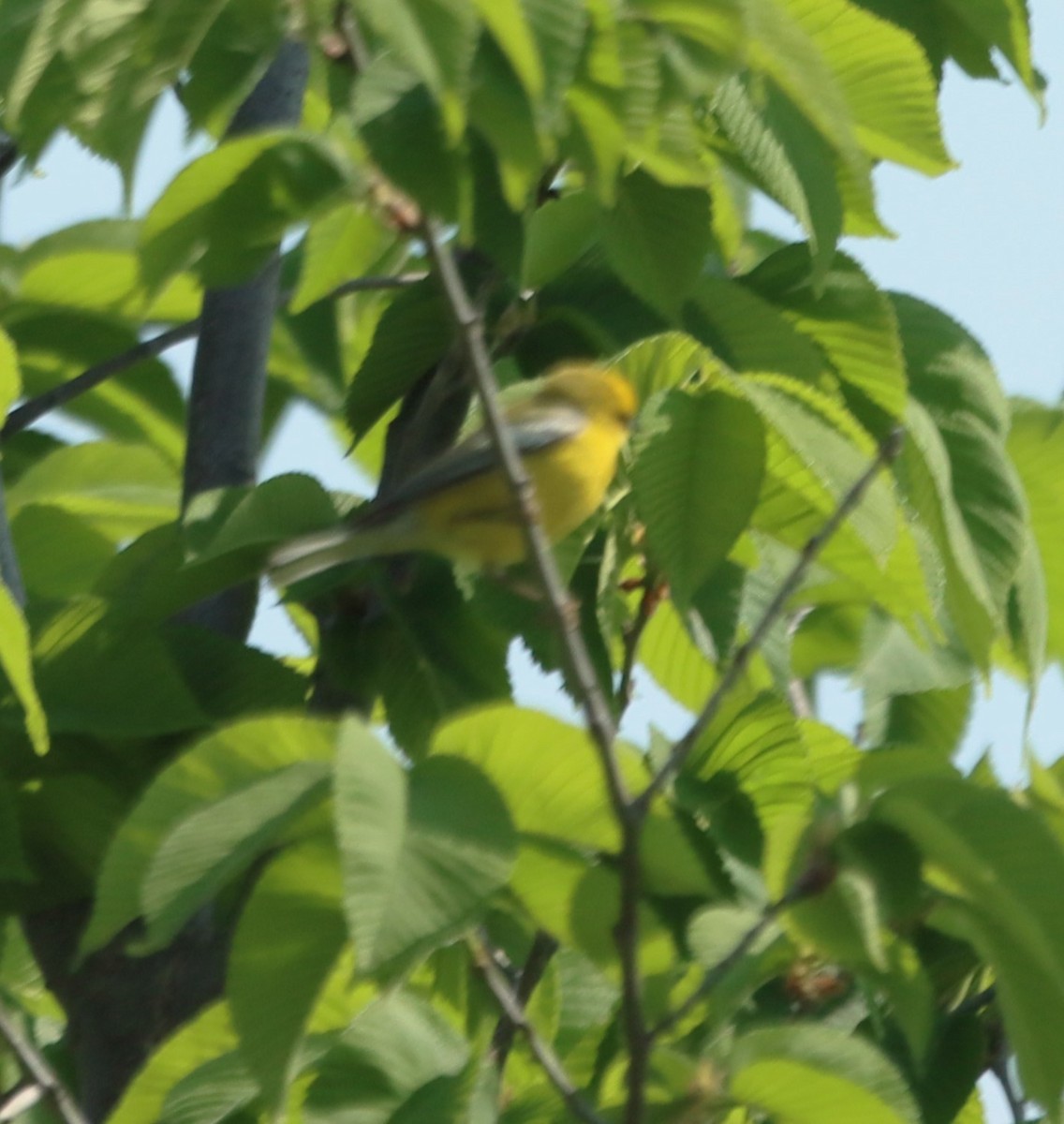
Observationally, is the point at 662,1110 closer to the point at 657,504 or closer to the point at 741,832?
the point at 741,832

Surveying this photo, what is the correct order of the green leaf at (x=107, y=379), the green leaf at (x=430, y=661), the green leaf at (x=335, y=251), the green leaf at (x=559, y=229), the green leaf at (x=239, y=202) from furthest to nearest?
1. the green leaf at (x=107, y=379)
2. the green leaf at (x=335, y=251)
3. the green leaf at (x=430, y=661)
4. the green leaf at (x=559, y=229)
5. the green leaf at (x=239, y=202)

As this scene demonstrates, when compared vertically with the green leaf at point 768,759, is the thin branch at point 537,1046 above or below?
below

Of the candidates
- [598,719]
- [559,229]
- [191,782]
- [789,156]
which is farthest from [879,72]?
[191,782]

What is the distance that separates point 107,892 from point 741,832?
2.97 ft

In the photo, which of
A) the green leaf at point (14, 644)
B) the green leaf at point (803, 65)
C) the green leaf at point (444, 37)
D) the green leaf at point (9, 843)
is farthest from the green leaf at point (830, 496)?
the green leaf at point (9, 843)

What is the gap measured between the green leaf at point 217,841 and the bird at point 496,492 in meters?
0.41

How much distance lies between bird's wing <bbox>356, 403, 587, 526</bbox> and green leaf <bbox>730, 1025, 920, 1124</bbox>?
695mm

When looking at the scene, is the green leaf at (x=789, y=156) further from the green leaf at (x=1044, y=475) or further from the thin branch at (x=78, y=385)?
the thin branch at (x=78, y=385)

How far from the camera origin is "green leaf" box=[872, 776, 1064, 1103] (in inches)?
74.8

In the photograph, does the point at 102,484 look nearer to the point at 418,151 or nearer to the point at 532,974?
the point at 532,974

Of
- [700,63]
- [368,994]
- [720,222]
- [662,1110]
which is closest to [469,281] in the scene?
[720,222]

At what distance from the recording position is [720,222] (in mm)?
2885

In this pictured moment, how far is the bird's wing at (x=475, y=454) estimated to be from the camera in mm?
2900

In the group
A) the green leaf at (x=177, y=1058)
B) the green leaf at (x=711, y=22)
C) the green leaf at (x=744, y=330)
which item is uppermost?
the green leaf at (x=711, y=22)
